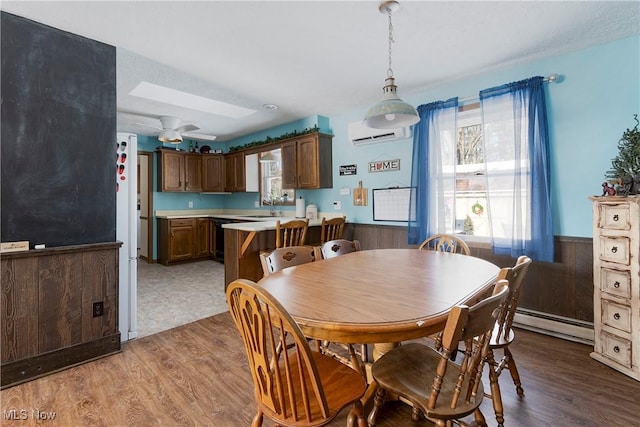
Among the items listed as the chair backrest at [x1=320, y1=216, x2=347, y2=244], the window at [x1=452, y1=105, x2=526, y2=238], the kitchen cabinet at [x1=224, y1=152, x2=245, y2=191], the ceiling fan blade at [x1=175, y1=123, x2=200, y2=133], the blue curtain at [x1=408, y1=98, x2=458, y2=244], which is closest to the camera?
the window at [x1=452, y1=105, x2=526, y2=238]

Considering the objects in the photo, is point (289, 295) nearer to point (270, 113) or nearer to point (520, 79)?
point (520, 79)

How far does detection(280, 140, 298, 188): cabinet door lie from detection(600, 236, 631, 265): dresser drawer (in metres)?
3.46

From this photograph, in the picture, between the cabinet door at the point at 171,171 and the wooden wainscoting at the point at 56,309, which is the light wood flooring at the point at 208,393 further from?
the cabinet door at the point at 171,171

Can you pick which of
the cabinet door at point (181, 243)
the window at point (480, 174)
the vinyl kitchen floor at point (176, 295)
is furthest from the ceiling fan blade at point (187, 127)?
the window at point (480, 174)

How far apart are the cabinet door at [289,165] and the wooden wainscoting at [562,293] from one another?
2.88 metres

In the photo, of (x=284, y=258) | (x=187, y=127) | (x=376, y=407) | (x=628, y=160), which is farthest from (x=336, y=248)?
(x=187, y=127)

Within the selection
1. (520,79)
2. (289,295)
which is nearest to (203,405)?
(289,295)

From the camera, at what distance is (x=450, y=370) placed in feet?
4.54

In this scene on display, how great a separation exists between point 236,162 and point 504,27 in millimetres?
4710

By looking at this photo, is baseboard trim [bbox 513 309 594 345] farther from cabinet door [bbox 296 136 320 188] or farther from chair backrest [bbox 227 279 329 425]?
cabinet door [bbox 296 136 320 188]

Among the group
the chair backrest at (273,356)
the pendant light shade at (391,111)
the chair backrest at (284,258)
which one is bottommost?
the chair backrest at (273,356)

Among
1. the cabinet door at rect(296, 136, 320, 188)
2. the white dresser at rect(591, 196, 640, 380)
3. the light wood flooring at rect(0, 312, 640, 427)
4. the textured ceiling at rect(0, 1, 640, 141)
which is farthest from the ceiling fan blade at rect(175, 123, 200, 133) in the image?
the white dresser at rect(591, 196, 640, 380)

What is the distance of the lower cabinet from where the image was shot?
554 centimetres

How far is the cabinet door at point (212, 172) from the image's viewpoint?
20.0ft
